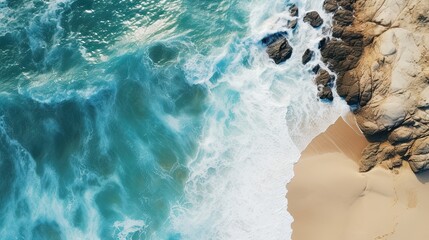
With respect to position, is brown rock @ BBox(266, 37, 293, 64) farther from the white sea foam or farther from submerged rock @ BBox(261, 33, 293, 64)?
the white sea foam

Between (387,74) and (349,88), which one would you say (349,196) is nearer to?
(349,88)

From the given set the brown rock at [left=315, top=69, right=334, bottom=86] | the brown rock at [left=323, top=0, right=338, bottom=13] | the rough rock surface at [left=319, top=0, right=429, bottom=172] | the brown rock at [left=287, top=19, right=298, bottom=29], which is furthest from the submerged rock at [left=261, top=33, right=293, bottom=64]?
the brown rock at [left=323, top=0, right=338, bottom=13]

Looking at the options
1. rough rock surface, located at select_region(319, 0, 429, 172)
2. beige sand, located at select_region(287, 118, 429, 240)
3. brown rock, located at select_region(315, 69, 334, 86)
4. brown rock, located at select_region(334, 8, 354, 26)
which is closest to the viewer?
beige sand, located at select_region(287, 118, 429, 240)

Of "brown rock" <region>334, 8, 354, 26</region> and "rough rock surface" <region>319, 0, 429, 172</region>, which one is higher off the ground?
"brown rock" <region>334, 8, 354, 26</region>

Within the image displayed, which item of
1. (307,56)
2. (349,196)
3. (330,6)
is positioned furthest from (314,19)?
(349,196)

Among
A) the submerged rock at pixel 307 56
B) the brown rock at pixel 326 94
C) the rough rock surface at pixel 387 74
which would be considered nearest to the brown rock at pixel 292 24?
the submerged rock at pixel 307 56
